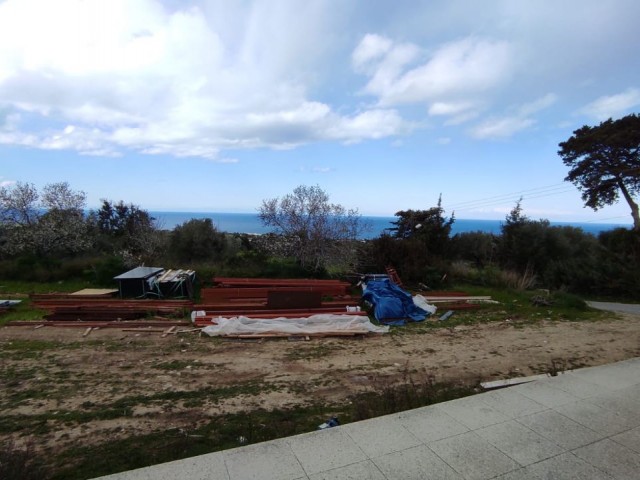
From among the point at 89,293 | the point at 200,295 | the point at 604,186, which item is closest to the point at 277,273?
the point at 200,295

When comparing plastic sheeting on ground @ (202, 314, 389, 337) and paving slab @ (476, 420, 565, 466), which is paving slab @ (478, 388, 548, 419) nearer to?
paving slab @ (476, 420, 565, 466)

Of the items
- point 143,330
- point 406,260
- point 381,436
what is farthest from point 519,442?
point 406,260

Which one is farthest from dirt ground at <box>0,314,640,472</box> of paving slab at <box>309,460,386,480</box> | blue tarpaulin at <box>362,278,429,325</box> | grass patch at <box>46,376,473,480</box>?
paving slab at <box>309,460,386,480</box>

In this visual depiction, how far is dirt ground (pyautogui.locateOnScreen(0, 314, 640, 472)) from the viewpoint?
482cm

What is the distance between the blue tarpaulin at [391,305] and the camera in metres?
10.6

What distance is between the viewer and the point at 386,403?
4.57 meters

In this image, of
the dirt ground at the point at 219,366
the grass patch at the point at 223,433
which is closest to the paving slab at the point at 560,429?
the grass patch at the point at 223,433

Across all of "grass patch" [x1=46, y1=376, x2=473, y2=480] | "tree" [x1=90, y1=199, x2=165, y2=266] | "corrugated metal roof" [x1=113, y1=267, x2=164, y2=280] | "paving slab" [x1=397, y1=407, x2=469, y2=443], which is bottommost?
"grass patch" [x1=46, y1=376, x2=473, y2=480]

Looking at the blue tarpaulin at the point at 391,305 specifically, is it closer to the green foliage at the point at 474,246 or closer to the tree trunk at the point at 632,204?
the green foliage at the point at 474,246

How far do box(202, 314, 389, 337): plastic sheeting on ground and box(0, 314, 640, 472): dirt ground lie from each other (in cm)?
37

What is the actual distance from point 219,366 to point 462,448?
4.74 meters

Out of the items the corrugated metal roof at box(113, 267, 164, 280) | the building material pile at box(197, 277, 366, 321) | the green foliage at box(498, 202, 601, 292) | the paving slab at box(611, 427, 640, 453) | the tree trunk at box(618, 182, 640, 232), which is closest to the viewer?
the paving slab at box(611, 427, 640, 453)

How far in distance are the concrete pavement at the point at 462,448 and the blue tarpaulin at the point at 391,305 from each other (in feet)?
20.7

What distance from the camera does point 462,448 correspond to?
3.35 metres
